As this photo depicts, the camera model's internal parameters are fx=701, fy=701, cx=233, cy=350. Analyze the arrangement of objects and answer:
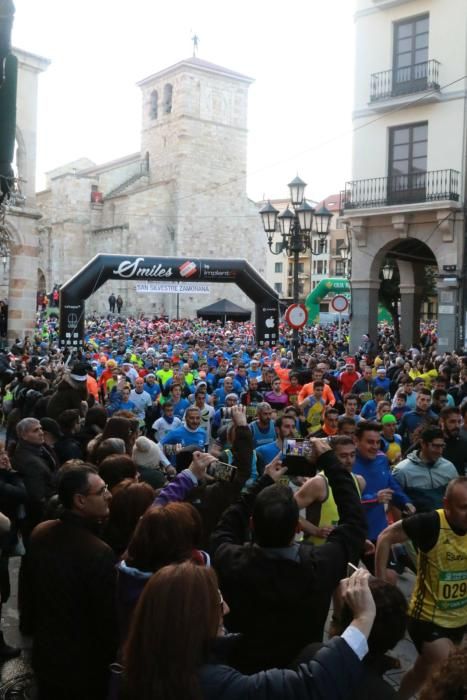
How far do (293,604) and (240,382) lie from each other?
10880 mm

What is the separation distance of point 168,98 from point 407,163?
1401 inches

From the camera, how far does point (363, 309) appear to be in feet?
77.0

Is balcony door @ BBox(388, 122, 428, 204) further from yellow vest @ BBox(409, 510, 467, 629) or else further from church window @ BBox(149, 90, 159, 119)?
church window @ BBox(149, 90, 159, 119)

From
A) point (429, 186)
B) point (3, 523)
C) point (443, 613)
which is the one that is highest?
point (429, 186)

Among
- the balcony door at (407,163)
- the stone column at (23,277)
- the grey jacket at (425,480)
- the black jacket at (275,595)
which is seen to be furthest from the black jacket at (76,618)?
the stone column at (23,277)

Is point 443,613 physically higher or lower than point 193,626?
lower

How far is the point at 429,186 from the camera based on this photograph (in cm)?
2145

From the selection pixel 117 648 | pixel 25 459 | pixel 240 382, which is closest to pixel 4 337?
pixel 240 382

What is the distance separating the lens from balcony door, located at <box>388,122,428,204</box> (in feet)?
71.5

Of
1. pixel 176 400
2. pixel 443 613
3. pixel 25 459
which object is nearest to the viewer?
pixel 443 613

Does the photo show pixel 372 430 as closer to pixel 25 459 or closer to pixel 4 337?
pixel 25 459

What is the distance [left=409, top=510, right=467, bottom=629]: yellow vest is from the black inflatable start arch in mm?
13631

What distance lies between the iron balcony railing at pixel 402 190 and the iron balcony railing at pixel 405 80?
254cm

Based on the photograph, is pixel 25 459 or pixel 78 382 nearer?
pixel 25 459
